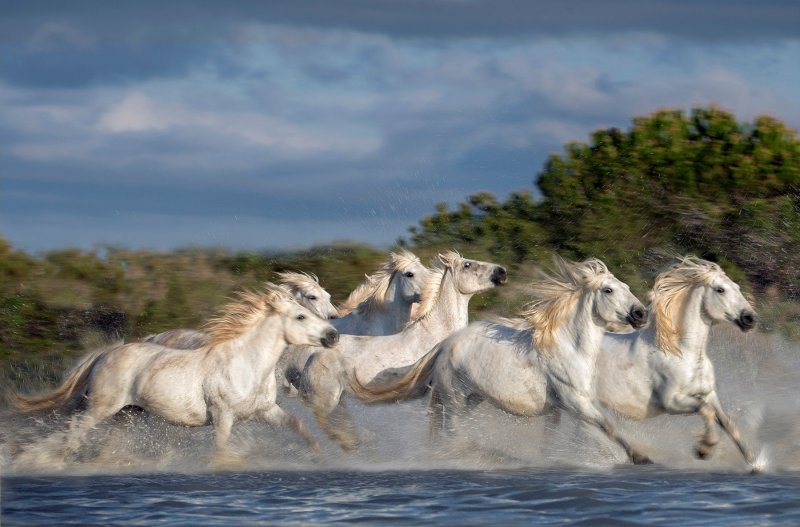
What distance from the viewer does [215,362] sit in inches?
385

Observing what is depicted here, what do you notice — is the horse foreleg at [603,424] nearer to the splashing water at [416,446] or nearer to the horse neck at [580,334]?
the splashing water at [416,446]

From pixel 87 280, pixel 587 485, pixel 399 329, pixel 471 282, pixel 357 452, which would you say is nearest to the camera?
pixel 587 485

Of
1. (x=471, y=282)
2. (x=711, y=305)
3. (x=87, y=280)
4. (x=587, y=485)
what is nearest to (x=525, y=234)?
(x=87, y=280)

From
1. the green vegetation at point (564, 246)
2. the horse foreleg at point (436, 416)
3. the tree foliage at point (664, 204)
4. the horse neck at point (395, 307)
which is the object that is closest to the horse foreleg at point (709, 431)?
the horse foreleg at point (436, 416)

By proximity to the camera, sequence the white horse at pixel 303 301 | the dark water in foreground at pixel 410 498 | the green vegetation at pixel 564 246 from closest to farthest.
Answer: the dark water in foreground at pixel 410 498
the white horse at pixel 303 301
the green vegetation at pixel 564 246

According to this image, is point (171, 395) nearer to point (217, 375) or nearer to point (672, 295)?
point (217, 375)

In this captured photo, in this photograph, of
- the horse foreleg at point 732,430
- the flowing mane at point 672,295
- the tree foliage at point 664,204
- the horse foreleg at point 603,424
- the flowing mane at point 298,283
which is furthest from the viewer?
the tree foliage at point 664,204

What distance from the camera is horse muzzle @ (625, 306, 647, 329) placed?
9.59m

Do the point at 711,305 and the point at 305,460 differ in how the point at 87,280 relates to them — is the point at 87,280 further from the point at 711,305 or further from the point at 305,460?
the point at 711,305

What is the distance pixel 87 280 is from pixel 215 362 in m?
6.90

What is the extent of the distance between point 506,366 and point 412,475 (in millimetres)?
1009

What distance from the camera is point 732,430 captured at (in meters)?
9.64

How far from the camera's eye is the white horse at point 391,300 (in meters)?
12.0

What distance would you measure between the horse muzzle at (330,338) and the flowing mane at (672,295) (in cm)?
229
